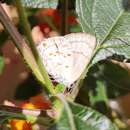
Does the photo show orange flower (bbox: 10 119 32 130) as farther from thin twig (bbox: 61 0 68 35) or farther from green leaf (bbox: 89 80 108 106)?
green leaf (bbox: 89 80 108 106)

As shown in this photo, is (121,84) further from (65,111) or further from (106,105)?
(65,111)

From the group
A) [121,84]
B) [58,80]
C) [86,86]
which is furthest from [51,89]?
[121,84]

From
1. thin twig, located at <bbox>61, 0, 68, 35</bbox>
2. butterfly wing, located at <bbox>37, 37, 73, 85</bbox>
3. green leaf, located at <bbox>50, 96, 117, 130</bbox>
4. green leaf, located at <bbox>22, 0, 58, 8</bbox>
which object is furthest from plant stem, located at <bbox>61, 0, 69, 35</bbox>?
green leaf, located at <bbox>50, 96, 117, 130</bbox>

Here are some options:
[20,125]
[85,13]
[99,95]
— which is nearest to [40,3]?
[85,13]

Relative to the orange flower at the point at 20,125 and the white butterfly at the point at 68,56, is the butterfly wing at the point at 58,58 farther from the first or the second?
the orange flower at the point at 20,125

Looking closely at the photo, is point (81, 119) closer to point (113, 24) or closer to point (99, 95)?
point (113, 24)

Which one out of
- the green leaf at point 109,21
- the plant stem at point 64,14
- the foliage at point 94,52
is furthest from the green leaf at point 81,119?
the plant stem at point 64,14
